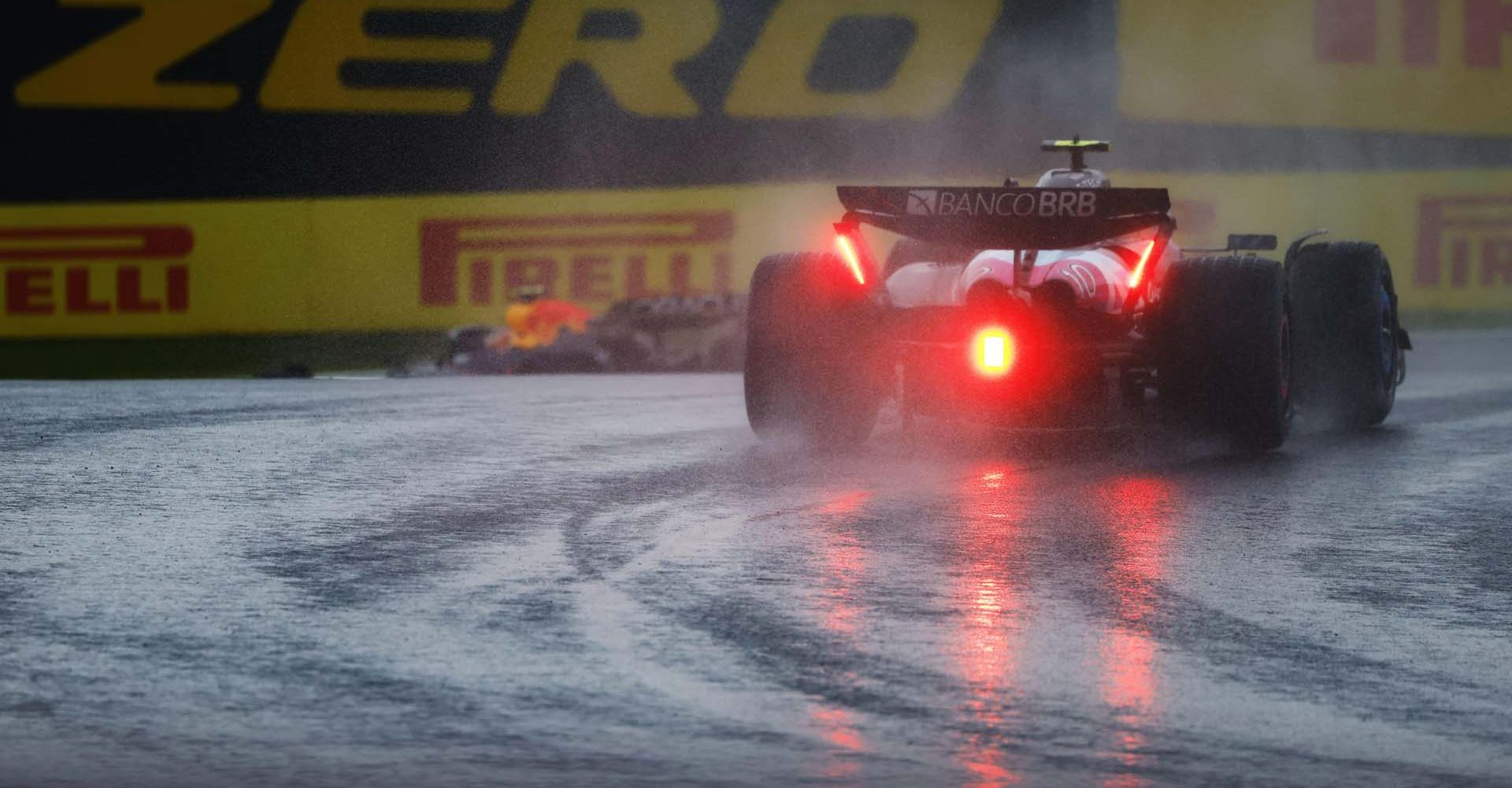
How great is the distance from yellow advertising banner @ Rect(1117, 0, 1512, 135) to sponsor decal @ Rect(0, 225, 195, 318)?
735 cm

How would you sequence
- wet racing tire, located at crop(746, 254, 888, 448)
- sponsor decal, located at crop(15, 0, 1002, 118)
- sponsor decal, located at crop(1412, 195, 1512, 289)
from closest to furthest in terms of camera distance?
wet racing tire, located at crop(746, 254, 888, 448) < sponsor decal, located at crop(15, 0, 1002, 118) < sponsor decal, located at crop(1412, 195, 1512, 289)

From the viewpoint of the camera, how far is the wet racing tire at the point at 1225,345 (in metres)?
9.02

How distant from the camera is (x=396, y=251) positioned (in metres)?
15.1

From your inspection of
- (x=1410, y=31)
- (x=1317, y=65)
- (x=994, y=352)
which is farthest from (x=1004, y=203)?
(x=1410, y=31)

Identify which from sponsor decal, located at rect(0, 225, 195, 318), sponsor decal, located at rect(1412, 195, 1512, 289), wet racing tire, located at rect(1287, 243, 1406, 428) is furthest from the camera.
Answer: sponsor decal, located at rect(1412, 195, 1512, 289)

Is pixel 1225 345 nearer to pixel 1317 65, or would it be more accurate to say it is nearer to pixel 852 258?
pixel 852 258

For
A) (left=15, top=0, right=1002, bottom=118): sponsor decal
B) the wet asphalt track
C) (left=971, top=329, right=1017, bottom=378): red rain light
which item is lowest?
the wet asphalt track

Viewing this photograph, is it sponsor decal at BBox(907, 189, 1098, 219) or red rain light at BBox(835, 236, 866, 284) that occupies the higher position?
sponsor decal at BBox(907, 189, 1098, 219)

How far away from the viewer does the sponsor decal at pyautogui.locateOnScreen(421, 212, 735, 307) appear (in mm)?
15180

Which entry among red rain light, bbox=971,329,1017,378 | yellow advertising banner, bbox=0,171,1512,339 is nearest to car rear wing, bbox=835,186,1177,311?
red rain light, bbox=971,329,1017,378

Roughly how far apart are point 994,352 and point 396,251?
7063 millimetres

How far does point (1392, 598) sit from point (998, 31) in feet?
37.0

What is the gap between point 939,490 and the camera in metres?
7.94

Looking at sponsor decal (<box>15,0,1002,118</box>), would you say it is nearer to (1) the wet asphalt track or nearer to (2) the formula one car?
(1) the wet asphalt track
